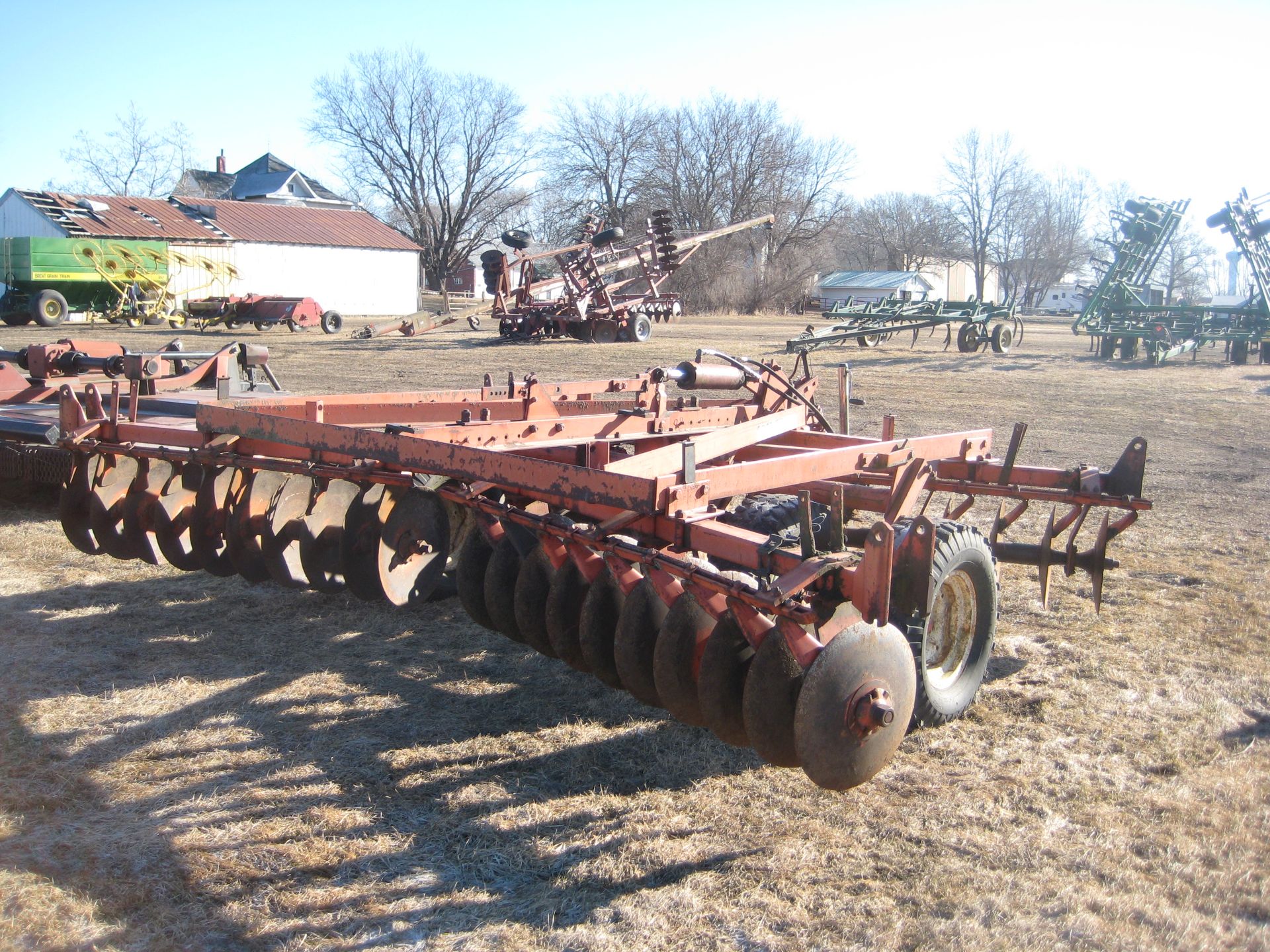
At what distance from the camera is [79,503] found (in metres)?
4.98

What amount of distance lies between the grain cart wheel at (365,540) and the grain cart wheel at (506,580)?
0.72 metres

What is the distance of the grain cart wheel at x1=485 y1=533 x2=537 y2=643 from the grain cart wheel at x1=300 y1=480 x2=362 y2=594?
93 centimetres

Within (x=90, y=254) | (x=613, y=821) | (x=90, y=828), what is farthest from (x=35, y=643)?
(x=90, y=254)

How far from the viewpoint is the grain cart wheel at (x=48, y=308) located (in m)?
24.0

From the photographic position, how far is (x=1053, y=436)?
11523 millimetres

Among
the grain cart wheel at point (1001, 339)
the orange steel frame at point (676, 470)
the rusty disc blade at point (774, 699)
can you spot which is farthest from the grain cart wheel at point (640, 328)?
the rusty disc blade at point (774, 699)

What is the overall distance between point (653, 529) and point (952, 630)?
4.56 feet

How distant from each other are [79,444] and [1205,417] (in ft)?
43.3

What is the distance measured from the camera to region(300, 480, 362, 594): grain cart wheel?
442 centimetres

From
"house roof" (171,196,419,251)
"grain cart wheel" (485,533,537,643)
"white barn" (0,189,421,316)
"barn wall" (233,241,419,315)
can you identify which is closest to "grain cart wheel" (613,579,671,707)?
"grain cart wheel" (485,533,537,643)

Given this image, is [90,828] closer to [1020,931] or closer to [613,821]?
[613,821]

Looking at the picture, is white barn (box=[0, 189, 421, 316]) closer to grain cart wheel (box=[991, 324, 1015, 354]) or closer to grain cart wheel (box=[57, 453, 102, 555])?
grain cart wheel (box=[991, 324, 1015, 354])

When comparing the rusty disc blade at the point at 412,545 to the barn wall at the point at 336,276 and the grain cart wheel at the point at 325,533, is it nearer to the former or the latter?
the grain cart wheel at the point at 325,533

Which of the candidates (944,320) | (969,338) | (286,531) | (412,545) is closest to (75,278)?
(944,320)
